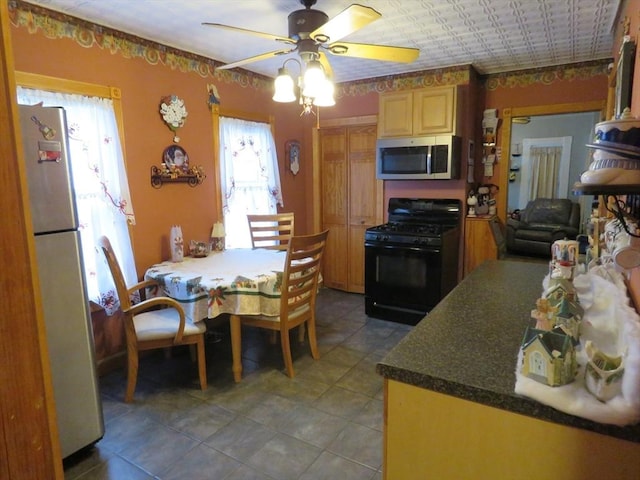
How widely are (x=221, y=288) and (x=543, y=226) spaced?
16.9 feet

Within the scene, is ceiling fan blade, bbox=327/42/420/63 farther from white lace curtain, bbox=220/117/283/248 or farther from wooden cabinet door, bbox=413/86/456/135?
white lace curtain, bbox=220/117/283/248

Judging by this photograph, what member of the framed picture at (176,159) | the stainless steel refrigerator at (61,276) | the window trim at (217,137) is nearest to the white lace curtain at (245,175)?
the window trim at (217,137)

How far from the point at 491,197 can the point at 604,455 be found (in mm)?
3565

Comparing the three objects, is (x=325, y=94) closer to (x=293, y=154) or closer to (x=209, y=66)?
(x=209, y=66)

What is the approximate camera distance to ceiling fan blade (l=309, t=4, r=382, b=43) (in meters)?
1.80

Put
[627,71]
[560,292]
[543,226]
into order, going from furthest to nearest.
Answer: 1. [543,226]
2. [627,71]
3. [560,292]

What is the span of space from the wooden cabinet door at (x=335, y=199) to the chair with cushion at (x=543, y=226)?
2.74m

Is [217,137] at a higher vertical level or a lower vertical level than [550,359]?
higher

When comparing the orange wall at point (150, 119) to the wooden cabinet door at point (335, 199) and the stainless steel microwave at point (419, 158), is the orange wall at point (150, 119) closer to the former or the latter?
the wooden cabinet door at point (335, 199)

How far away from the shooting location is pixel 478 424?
0.94m

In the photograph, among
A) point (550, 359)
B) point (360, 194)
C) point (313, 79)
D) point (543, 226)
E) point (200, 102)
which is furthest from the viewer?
point (543, 226)

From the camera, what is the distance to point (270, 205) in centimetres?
417

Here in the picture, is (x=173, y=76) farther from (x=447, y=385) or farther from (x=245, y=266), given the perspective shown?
(x=447, y=385)

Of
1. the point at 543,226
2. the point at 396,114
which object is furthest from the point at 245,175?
the point at 543,226
